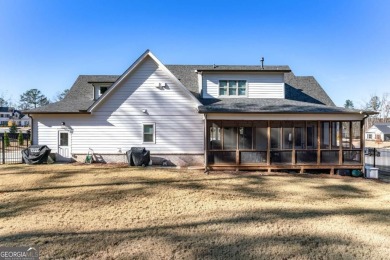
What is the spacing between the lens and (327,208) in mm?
7699

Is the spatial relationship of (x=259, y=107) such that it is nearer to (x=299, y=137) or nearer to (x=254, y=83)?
(x=254, y=83)

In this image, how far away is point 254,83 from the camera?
54.2 feet

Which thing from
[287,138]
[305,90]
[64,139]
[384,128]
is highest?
[305,90]

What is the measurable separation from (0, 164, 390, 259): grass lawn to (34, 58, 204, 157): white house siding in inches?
150

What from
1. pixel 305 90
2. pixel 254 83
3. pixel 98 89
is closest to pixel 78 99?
pixel 98 89

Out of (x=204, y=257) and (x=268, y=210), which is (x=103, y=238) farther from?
(x=268, y=210)

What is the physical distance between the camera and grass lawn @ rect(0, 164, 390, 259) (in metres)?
4.97

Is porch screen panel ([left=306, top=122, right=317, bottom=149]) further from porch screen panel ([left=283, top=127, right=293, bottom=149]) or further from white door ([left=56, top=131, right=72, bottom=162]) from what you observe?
white door ([left=56, top=131, right=72, bottom=162])

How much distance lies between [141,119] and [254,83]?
7.82 meters

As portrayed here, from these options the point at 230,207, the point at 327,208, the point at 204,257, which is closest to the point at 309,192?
the point at 327,208

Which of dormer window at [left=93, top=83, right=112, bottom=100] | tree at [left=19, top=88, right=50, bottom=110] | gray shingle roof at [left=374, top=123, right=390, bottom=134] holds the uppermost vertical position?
tree at [left=19, top=88, right=50, bottom=110]

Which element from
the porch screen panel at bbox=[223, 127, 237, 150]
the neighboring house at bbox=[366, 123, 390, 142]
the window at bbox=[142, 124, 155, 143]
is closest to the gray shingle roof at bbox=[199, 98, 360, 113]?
the porch screen panel at bbox=[223, 127, 237, 150]

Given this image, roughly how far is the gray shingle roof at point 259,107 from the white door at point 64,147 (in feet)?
28.2

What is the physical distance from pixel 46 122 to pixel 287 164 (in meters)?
14.7
